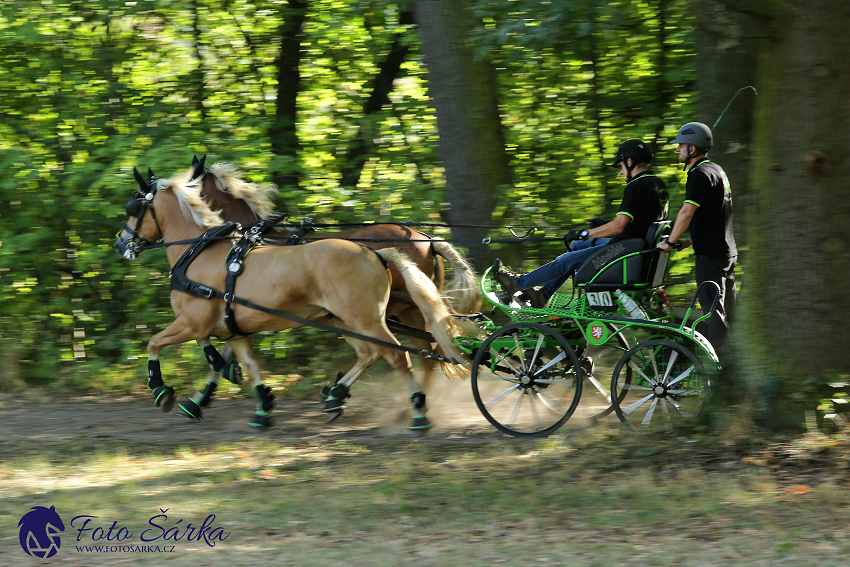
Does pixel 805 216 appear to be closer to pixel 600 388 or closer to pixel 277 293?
pixel 600 388

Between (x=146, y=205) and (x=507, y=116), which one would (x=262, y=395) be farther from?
(x=507, y=116)

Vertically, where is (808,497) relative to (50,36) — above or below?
below

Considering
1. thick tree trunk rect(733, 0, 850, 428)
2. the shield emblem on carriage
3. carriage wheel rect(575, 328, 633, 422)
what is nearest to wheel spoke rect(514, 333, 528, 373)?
carriage wheel rect(575, 328, 633, 422)

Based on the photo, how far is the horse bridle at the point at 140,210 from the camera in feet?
24.5

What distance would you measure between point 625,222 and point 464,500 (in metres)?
2.38

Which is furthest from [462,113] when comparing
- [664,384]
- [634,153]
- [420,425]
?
[664,384]

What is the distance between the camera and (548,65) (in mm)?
8875

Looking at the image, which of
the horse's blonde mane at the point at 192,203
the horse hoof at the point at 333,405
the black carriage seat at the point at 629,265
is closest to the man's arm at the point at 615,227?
the black carriage seat at the point at 629,265

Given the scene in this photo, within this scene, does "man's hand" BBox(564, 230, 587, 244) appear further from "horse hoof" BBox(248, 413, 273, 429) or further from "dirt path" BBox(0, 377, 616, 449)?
"horse hoof" BBox(248, 413, 273, 429)

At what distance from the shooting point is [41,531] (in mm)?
4672

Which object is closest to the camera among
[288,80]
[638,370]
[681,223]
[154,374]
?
[681,223]

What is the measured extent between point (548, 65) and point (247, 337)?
14.3 feet

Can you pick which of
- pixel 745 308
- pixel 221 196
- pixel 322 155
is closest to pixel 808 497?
pixel 745 308

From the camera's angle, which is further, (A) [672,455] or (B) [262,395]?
(B) [262,395]
